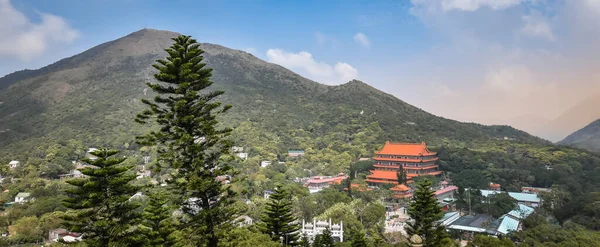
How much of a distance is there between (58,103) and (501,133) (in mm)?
106955

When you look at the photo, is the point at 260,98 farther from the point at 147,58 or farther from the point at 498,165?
the point at 498,165

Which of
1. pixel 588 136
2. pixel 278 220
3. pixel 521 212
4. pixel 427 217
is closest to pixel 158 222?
pixel 278 220

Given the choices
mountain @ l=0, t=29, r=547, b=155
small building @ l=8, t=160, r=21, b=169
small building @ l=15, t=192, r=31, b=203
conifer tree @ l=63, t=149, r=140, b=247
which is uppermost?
mountain @ l=0, t=29, r=547, b=155

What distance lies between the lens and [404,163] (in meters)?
42.8

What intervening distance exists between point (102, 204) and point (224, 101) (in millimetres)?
83499

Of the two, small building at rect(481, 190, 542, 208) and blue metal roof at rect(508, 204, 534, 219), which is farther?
small building at rect(481, 190, 542, 208)

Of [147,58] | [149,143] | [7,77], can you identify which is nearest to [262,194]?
[149,143]

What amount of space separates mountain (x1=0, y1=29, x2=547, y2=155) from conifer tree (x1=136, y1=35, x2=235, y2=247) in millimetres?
49677

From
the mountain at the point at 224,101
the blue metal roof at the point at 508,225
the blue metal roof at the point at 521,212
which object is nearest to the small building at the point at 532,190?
the blue metal roof at the point at 521,212

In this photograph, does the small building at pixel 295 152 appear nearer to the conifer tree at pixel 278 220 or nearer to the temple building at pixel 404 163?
the temple building at pixel 404 163

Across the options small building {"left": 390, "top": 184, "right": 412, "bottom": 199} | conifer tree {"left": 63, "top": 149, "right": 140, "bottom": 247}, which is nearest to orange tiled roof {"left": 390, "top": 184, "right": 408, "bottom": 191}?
small building {"left": 390, "top": 184, "right": 412, "bottom": 199}

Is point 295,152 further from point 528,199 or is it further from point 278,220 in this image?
point 278,220

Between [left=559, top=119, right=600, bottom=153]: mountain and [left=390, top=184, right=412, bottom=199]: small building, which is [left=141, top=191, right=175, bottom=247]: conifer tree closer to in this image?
[left=390, top=184, right=412, bottom=199]: small building

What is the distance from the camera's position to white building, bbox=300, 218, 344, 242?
2391 cm
